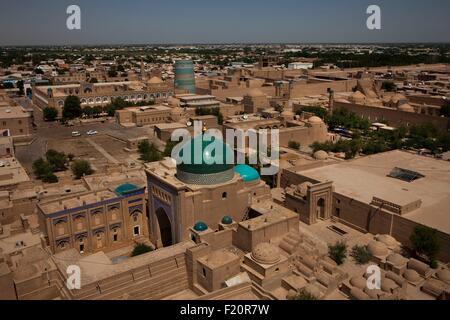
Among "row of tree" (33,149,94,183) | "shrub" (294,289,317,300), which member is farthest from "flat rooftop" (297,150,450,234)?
"row of tree" (33,149,94,183)

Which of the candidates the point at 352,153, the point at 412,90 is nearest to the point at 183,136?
the point at 352,153

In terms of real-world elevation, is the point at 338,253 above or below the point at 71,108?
below

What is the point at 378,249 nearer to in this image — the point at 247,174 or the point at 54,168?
the point at 247,174

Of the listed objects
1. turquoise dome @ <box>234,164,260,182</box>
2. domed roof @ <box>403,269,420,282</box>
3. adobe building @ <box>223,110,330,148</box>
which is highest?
adobe building @ <box>223,110,330,148</box>

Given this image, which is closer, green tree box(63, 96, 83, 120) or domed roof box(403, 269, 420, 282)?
domed roof box(403, 269, 420, 282)

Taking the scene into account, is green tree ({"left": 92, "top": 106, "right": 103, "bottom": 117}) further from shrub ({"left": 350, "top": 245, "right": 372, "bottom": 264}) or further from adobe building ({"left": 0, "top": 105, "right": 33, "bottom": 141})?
shrub ({"left": 350, "top": 245, "right": 372, "bottom": 264})

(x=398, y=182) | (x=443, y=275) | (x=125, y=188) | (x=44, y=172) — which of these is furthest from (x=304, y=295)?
(x=44, y=172)

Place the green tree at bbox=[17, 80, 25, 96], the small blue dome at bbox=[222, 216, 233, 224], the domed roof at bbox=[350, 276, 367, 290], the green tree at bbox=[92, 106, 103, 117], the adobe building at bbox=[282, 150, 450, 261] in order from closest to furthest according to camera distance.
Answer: the domed roof at bbox=[350, 276, 367, 290] → the small blue dome at bbox=[222, 216, 233, 224] → the adobe building at bbox=[282, 150, 450, 261] → the green tree at bbox=[92, 106, 103, 117] → the green tree at bbox=[17, 80, 25, 96]

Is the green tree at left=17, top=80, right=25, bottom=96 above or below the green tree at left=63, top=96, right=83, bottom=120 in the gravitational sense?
above
